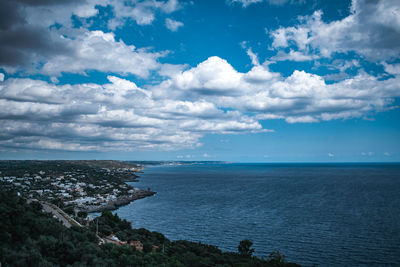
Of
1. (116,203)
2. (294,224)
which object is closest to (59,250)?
(294,224)

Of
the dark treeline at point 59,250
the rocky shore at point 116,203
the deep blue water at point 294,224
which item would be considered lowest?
the rocky shore at point 116,203

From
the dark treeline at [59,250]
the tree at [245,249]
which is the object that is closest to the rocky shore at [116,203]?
the dark treeline at [59,250]

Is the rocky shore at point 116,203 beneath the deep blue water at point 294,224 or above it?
beneath

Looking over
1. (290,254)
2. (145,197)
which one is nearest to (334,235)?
(290,254)

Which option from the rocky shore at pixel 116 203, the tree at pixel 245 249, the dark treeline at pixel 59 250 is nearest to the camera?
the dark treeline at pixel 59 250

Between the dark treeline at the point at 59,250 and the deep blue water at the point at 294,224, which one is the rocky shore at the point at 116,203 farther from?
the dark treeline at the point at 59,250

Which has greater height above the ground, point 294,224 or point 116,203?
point 294,224

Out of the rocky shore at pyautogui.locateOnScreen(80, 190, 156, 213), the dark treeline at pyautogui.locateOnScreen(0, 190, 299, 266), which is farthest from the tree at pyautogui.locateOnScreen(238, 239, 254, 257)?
the rocky shore at pyautogui.locateOnScreen(80, 190, 156, 213)

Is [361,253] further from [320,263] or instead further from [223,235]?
[223,235]

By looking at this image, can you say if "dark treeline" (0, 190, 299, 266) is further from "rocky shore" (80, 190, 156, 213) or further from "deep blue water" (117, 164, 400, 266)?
"rocky shore" (80, 190, 156, 213)

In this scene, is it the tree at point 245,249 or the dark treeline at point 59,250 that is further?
the tree at point 245,249

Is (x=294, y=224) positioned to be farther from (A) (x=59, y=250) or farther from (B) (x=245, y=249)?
(A) (x=59, y=250)
